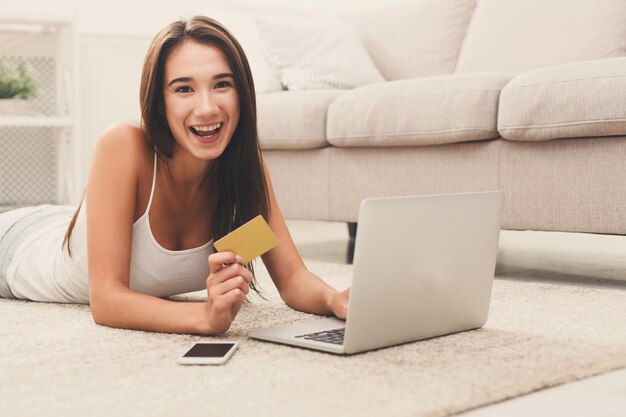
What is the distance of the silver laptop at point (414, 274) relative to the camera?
1.18 m

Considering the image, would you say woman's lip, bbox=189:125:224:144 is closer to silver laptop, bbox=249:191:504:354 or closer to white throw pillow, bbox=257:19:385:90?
silver laptop, bbox=249:191:504:354

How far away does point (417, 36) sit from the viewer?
3.31 metres

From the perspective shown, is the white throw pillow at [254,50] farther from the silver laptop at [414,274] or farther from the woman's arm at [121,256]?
the silver laptop at [414,274]

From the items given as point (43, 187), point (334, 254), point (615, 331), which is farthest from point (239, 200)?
point (43, 187)

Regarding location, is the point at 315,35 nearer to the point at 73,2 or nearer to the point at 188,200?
Result: the point at 73,2

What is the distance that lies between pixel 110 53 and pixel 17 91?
2.02ft

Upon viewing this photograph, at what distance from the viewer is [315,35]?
3.25 metres

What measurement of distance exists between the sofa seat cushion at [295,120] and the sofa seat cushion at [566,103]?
0.66m

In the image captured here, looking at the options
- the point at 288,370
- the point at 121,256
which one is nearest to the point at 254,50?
the point at 121,256

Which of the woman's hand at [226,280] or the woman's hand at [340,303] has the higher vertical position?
the woman's hand at [226,280]

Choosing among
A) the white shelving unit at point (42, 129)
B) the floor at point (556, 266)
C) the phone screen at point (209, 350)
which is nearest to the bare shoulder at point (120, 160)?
the phone screen at point (209, 350)

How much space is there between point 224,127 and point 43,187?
268 cm

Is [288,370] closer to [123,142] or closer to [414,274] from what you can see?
[414,274]

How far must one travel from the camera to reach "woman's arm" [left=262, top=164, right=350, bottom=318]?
62.0 inches
